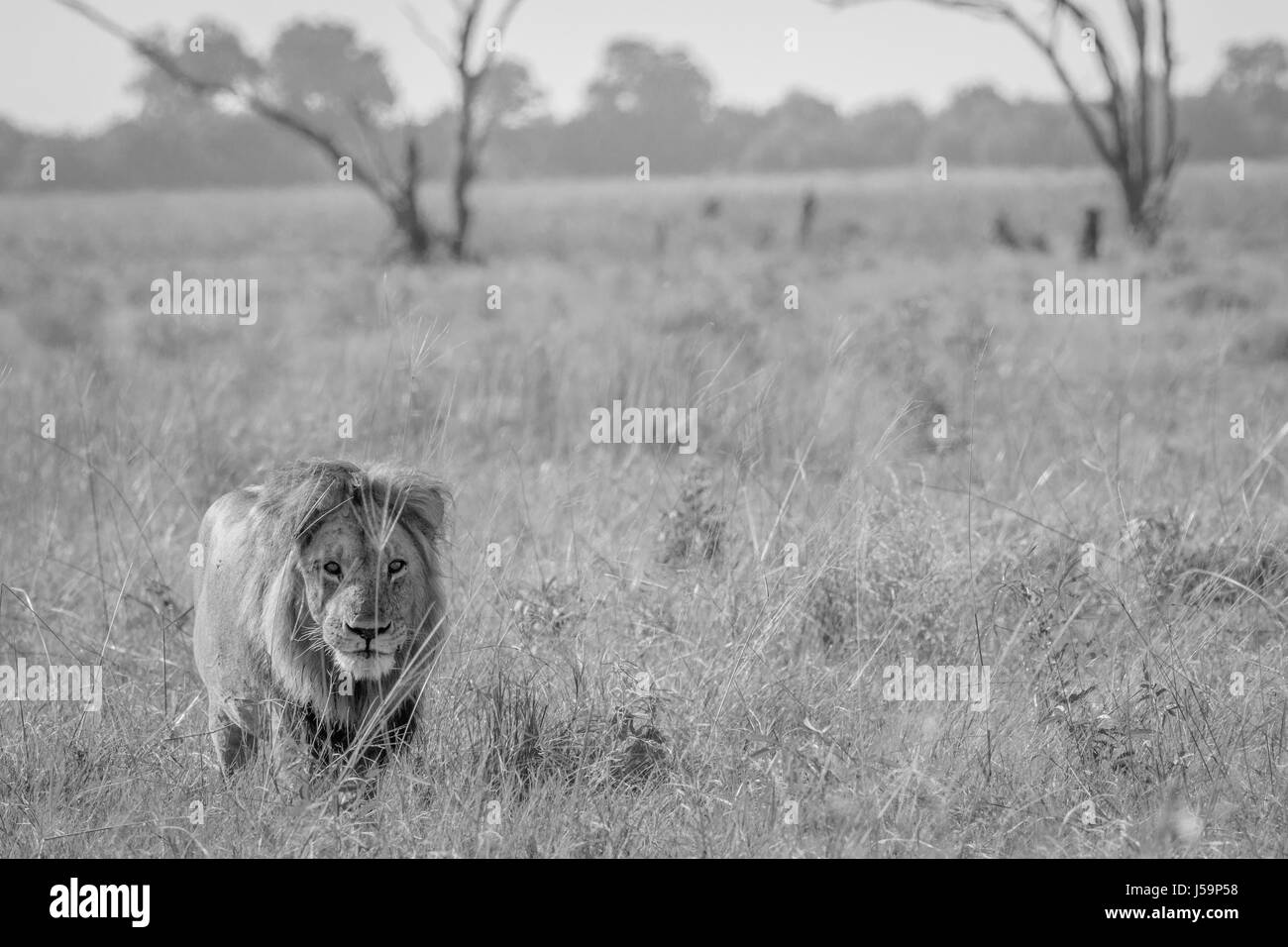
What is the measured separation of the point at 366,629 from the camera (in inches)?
139

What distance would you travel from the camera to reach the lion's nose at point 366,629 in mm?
3508

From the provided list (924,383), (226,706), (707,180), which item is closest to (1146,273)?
(924,383)

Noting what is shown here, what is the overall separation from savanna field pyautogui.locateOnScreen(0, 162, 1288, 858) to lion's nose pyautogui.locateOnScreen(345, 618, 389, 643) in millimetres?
539

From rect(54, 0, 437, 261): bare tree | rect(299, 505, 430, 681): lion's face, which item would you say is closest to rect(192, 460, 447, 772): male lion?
rect(299, 505, 430, 681): lion's face

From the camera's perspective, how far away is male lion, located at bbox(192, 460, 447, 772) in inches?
141

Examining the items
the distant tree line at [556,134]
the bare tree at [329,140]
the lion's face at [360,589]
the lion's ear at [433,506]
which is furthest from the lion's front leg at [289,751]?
the distant tree line at [556,134]

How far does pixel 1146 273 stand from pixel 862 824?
1491 cm

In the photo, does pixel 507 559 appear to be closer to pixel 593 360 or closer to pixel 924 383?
pixel 924 383

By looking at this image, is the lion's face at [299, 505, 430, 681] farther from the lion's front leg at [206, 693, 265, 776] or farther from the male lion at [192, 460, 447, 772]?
the lion's front leg at [206, 693, 265, 776]

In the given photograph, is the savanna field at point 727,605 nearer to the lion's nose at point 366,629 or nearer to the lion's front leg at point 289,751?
the lion's front leg at point 289,751

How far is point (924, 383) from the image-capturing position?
367 inches

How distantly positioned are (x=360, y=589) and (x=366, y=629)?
4.2 inches

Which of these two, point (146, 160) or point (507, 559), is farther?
point (146, 160)
